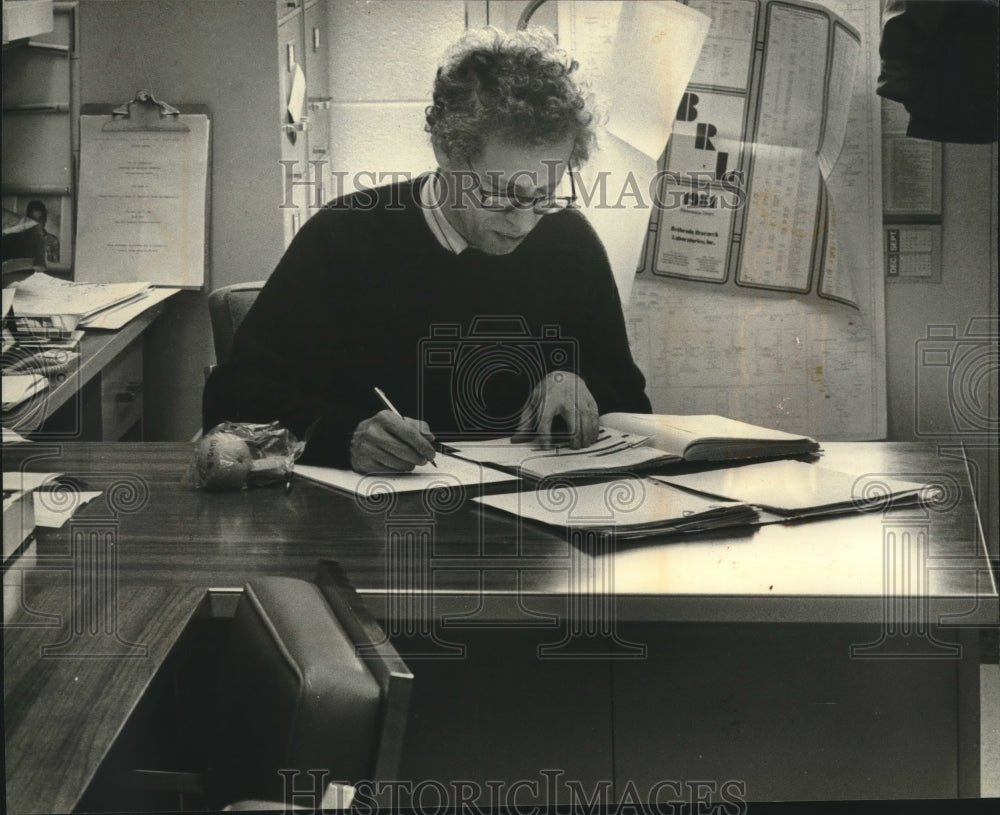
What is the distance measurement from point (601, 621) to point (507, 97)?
518mm

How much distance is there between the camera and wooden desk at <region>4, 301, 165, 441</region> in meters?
1.09

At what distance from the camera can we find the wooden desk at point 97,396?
3.59ft

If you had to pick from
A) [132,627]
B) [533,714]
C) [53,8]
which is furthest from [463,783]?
[53,8]

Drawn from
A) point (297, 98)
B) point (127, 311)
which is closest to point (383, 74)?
point (297, 98)

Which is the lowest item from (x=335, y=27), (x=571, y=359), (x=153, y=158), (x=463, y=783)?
(x=463, y=783)

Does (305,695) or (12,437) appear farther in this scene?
(12,437)

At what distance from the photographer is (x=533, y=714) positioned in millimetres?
1108

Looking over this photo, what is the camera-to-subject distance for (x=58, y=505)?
111cm

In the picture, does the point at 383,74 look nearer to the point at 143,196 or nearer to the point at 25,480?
the point at 143,196

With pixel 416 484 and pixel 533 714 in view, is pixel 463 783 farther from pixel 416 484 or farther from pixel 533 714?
pixel 416 484

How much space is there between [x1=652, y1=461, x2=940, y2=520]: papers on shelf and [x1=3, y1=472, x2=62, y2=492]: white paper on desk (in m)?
0.61

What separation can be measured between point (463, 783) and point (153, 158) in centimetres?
69

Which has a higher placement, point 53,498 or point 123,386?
point 123,386

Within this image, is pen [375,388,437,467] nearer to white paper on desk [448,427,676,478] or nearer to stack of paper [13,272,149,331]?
white paper on desk [448,427,676,478]
